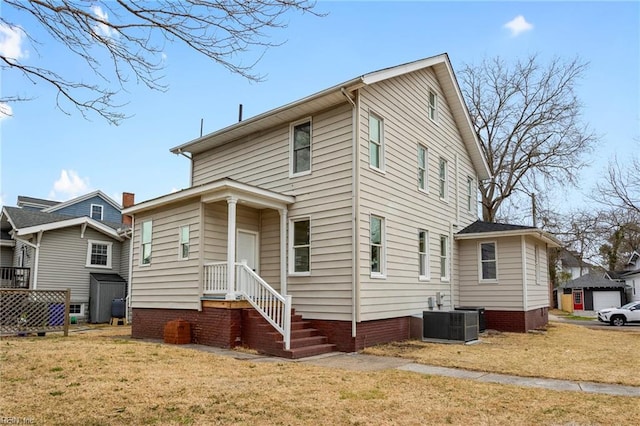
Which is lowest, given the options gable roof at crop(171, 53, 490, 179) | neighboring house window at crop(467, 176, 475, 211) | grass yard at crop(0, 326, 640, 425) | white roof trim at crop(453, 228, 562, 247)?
grass yard at crop(0, 326, 640, 425)

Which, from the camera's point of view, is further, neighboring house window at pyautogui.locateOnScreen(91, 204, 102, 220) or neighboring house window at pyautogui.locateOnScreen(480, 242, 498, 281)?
neighboring house window at pyautogui.locateOnScreen(91, 204, 102, 220)

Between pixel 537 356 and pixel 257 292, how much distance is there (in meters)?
6.29

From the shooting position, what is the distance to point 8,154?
20.6ft

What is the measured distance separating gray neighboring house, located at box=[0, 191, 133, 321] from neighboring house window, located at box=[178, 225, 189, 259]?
11160mm

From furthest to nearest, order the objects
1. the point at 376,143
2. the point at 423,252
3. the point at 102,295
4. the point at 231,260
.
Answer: the point at 102,295
the point at 423,252
the point at 376,143
the point at 231,260

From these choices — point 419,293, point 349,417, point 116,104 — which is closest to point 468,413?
point 349,417

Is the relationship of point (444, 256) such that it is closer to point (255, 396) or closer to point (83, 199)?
point (255, 396)

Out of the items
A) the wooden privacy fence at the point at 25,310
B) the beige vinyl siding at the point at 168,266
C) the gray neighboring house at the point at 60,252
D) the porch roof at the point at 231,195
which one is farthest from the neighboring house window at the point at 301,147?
the gray neighboring house at the point at 60,252

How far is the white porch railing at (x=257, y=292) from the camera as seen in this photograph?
9977 mm

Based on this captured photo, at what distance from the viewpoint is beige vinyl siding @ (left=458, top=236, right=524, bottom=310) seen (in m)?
15.8

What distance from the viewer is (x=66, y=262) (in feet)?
70.3

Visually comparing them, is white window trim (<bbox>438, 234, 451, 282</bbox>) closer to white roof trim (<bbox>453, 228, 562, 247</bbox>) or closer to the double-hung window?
white roof trim (<bbox>453, 228, 562, 247</bbox>)

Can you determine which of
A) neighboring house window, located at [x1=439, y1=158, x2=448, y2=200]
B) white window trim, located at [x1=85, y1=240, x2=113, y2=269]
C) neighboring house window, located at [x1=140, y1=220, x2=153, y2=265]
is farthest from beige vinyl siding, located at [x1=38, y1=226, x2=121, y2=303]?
neighboring house window, located at [x1=439, y1=158, x2=448, y2=200]

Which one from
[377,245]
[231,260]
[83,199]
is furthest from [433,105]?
[83,199]
